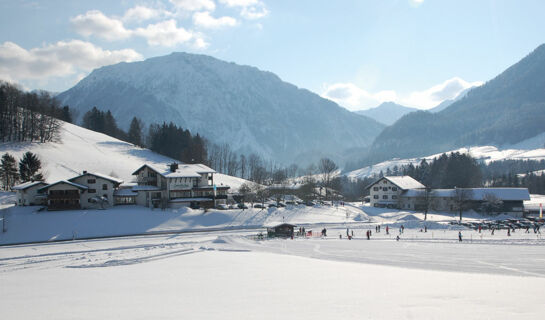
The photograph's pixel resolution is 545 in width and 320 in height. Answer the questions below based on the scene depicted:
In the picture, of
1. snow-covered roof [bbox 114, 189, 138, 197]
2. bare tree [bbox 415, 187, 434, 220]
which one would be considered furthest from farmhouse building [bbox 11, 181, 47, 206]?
bare tree [bbox 415, 187, 434, 220]

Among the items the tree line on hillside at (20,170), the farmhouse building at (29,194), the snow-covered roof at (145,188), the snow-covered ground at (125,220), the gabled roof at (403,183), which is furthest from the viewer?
the gabled roof at (403,183)

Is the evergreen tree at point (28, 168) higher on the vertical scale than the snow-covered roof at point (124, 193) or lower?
higher

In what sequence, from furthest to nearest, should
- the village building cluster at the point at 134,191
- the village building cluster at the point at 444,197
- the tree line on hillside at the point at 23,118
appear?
the tree line on hillside at the point at 23,118 < the village building cluster at the point at 444,197 < the village building cluster at the point at 134,191

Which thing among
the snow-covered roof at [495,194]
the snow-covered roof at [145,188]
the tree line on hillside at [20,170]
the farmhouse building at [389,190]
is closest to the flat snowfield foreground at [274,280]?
the snow-covered roof at [145,188]

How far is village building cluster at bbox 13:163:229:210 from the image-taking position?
6093 cm

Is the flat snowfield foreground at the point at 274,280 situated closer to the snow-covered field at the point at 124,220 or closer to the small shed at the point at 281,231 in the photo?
the small shed at the point at 281,231

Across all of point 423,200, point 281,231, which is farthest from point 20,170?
point 423,200

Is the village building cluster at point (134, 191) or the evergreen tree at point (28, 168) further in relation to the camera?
the evergreen tree at point (28, 168)

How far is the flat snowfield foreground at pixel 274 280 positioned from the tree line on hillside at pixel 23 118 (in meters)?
60.8

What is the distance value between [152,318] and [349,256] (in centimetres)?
2436

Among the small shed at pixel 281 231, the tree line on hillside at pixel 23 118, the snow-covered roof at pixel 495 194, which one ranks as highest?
the tree line on hillside at pixel 23 118

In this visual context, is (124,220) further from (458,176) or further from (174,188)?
(458,176)

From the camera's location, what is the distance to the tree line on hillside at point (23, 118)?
91.4 metres

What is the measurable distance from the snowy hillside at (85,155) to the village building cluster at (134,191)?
1412cm
